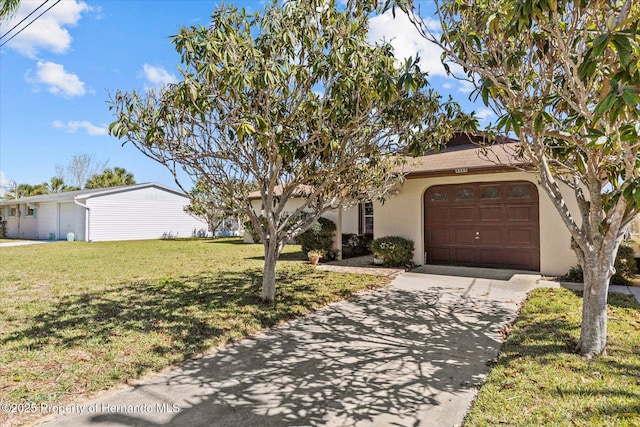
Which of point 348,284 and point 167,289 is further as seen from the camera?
point 348,284

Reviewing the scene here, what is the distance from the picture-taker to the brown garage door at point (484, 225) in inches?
395

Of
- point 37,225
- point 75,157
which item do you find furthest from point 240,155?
point 75,157

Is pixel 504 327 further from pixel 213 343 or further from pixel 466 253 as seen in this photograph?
pixel 466 253

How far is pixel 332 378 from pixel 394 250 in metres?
7.63

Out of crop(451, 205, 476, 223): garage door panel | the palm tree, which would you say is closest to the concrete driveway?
crop(451, 205, 476, 223): garage door panel

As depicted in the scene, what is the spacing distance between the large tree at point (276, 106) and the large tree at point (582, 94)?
3.39 ft

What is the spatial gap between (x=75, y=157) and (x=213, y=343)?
2121 inches

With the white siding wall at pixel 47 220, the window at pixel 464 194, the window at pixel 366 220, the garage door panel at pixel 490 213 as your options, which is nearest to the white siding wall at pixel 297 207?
the window at pixel 366 220

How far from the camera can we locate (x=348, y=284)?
8883 millimetres

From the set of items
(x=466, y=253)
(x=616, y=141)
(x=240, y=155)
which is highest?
(x=240, y=155)

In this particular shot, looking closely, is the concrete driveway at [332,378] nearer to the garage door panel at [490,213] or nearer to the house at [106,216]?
the garage door panel at [490,213]

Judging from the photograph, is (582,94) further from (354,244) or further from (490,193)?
(354,244)

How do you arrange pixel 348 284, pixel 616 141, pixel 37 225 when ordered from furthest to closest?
pixel 37 225 < pixel 348 284 < pixel 616 141

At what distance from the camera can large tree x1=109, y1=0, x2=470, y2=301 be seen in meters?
5.02
